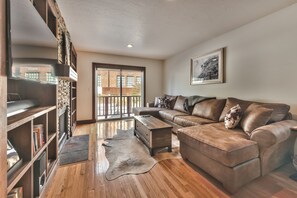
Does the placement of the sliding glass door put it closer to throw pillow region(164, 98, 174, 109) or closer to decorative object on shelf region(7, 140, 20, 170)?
throw pillow region(164, 98, 174, 109)

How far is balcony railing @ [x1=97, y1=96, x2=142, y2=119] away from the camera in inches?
212

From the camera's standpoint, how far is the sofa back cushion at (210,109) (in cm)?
294

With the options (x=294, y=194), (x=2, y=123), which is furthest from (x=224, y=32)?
(x=2, y=123)

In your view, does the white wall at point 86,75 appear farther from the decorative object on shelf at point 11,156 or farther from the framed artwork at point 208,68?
the decorative object on shelf at point 11,156

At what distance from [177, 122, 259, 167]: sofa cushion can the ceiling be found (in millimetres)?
1858

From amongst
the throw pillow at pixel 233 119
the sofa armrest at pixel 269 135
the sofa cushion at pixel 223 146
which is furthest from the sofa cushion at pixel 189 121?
the sofa armrest at pixel 269 135

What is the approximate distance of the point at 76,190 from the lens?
1.57m

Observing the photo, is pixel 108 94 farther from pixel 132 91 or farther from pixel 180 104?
pixel 180 104

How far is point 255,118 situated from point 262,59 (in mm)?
1249

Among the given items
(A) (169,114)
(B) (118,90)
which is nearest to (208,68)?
(A) (169,114)

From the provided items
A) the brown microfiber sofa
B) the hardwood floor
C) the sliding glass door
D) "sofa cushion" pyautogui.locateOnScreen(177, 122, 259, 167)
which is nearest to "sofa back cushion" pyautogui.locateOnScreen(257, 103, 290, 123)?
the brown microfiber sofa

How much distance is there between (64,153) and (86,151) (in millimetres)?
343

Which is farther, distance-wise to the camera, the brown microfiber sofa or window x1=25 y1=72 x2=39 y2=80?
the brown microfiber sofa

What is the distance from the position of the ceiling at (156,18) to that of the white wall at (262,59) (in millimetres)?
170
